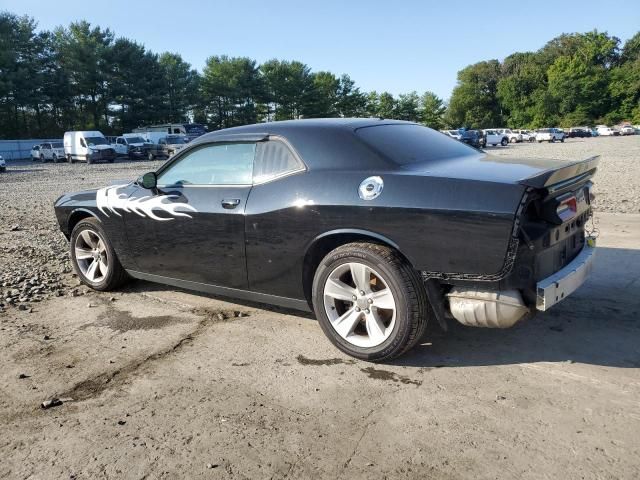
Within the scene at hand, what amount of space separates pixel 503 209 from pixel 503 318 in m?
0.63

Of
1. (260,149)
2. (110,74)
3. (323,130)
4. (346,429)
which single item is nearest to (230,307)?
(260,149)

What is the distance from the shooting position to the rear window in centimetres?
355

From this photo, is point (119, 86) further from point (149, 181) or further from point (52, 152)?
point (149, 181)

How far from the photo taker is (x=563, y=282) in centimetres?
310

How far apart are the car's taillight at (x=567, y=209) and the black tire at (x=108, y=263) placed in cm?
383

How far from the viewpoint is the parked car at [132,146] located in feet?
114

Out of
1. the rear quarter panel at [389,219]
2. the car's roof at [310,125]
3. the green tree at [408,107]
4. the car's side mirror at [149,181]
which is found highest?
the green tree at [408,107]

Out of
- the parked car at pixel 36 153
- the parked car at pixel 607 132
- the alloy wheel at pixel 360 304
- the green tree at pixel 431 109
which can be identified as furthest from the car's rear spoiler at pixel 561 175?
the green tree at pixel 431 109

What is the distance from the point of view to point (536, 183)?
111 inches

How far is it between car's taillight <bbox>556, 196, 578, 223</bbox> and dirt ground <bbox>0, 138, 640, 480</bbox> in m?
0.90

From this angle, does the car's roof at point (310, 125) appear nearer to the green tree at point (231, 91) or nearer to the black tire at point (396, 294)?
the black tire at point (396, 294)

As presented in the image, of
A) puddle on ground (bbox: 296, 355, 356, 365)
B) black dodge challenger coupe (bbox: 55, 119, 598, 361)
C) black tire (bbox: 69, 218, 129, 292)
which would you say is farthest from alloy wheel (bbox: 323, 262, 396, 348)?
black tire (bbox: 69, 218, 129, 292)

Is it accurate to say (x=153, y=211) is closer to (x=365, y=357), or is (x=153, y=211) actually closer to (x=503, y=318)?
(x=365, y=357)

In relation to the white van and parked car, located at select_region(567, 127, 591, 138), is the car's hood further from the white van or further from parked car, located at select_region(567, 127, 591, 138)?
parked car, located at select_region(567, 127, 591, 138)
